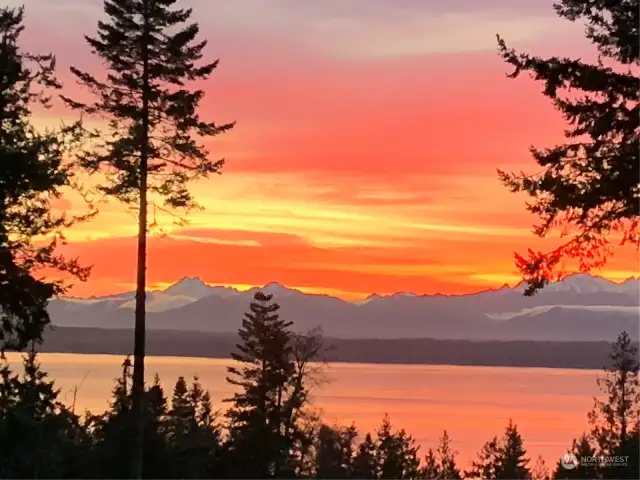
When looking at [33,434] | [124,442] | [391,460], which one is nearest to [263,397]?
[124,442]

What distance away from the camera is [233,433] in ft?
114

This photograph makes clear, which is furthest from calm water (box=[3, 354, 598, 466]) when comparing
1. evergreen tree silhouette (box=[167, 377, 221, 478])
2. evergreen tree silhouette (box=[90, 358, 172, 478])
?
evergreen tree silhouette (box=[90, 358, 172, 478])

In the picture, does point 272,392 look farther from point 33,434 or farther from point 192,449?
point 33,434

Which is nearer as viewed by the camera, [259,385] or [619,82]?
[619,82]

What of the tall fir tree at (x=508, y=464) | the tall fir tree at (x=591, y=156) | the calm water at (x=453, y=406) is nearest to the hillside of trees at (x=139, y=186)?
the tall fir tree at (x=591, y=156)

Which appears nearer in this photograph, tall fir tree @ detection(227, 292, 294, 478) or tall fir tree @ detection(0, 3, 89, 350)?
tall fir tree @ detection(0, 3, 89, 350)

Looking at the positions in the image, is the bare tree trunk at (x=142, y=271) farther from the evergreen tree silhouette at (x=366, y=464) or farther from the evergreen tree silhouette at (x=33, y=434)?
the evergreen tree silhouette at (x=366, y=464)

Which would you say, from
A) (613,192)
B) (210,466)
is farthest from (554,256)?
(210,466)

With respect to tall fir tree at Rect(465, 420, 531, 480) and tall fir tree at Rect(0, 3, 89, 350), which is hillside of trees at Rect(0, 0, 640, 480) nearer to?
tall fir tree at Rect(0, 3, 89, 350)

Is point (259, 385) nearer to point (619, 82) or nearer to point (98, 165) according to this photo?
point (98, 165)

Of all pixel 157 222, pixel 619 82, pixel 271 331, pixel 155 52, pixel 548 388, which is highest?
Answer: pixel 155 52

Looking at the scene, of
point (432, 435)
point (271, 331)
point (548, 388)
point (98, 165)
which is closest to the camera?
point (98, 165)

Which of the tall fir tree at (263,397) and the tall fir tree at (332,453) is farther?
the tall fir tree at (332,453)

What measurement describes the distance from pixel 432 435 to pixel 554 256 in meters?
90.4
